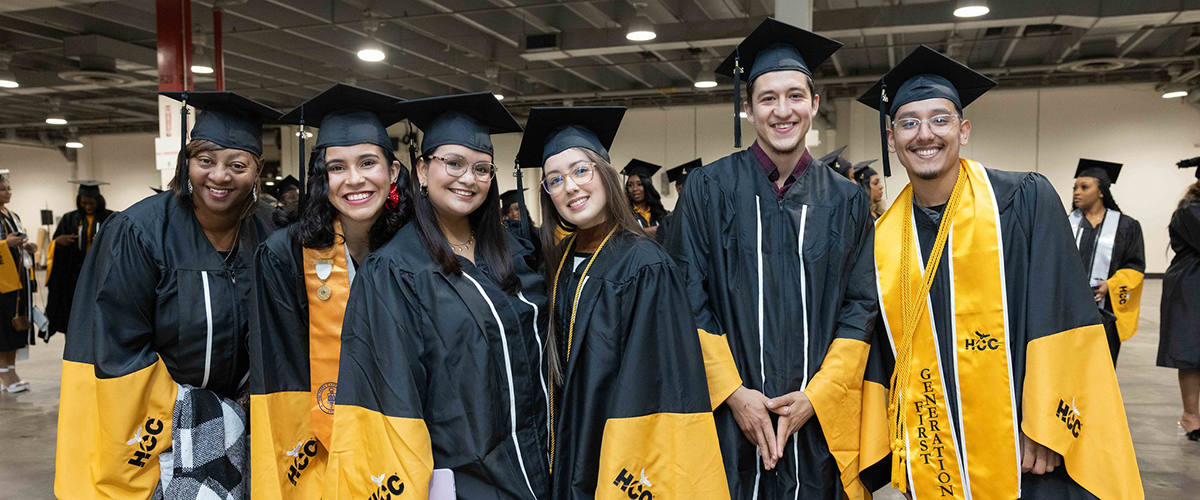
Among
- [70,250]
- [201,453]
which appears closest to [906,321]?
[201,453]

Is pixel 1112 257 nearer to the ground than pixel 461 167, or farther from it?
nearer to the ground

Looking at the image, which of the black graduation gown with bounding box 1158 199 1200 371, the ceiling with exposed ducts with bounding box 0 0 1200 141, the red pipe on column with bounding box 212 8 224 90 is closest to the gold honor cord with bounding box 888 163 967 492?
the black graduation gown with bounding box 1158 199 1200 371

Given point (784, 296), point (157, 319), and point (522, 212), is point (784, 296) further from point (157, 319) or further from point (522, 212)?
point (157, 319)

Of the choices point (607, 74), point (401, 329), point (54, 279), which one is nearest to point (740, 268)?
point (401, 329)

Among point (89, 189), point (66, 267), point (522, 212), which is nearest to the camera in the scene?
point (522, 212)

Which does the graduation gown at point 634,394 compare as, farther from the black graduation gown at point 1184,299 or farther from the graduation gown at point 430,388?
the black graduation gown at point 1184,299

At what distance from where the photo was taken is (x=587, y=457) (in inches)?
72.0

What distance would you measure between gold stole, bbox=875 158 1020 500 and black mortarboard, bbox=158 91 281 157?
1912 mm

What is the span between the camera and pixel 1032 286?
2.01m

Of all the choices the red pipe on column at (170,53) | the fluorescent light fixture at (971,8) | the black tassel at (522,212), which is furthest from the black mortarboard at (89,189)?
the fluorescent light fixture at (971,8)

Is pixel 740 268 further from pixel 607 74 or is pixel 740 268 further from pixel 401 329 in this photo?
pixel 607 74

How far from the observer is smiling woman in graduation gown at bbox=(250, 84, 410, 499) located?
1.99 meters

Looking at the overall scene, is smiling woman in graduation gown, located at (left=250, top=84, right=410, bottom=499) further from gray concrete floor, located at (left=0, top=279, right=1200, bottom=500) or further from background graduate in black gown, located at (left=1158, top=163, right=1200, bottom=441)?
background graduate in black gown, located at (left=1158, top=163, right=1200, bottom=441)

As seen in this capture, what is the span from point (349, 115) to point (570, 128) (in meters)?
0.62
